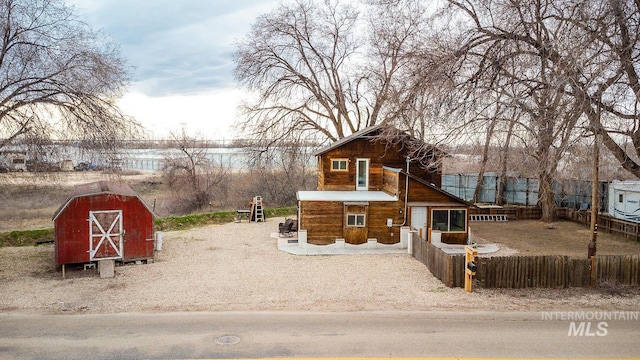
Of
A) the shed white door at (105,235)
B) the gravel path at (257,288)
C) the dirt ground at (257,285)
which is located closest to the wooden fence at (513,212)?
the dirt ground at (257,285)

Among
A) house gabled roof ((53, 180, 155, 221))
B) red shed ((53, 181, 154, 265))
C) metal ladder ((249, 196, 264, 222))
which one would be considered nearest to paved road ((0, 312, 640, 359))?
red shed ((53, 181, 154, 265))

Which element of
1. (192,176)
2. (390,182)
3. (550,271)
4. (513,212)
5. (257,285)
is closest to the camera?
(550,271)

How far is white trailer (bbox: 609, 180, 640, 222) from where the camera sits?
75.6ft

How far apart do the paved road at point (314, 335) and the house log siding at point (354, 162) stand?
10.9 meters

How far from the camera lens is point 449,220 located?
19203mm

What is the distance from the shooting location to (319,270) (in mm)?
15258

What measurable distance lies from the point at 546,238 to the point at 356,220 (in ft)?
35.6

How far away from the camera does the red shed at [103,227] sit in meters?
14.9

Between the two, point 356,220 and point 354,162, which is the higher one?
point 354,162

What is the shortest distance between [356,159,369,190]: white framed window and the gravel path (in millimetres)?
4840

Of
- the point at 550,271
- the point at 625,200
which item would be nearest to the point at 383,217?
the point at 550,271

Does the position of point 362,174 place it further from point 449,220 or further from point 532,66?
point 532,66

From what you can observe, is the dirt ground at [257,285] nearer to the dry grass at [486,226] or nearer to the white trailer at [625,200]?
the dry grass at [486,226]

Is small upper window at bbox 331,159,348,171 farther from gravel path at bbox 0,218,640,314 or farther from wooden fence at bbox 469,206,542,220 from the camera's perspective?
wooden fence at bbox 469,206,542,220
